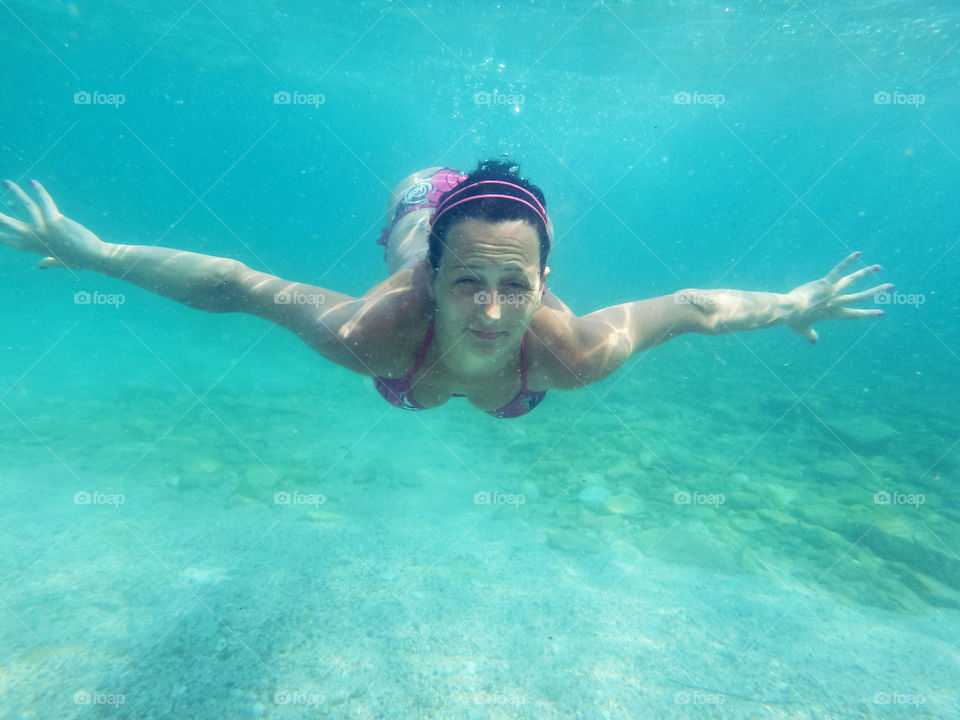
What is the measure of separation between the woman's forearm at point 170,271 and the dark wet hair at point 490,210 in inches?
62.9

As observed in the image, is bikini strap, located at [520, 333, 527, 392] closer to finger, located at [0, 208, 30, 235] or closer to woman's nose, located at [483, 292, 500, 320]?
woman's nose, located at [483, 292, 500, 320]

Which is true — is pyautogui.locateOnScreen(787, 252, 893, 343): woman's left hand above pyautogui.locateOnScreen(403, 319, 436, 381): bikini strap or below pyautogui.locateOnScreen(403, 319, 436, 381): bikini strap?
above

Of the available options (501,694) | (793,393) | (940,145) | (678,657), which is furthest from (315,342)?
(940,145)

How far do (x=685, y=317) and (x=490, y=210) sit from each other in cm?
215

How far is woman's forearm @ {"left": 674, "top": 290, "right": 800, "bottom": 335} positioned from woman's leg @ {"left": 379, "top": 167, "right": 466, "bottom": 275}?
9.14 ft

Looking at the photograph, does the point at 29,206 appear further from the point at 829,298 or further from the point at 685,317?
the point at 829,298

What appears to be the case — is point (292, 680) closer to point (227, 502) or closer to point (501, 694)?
point (501, 694)

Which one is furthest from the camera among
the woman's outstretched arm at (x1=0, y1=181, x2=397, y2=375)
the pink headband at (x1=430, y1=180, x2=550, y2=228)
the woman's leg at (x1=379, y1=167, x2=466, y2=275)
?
the woman's leg at (x1=379, y1=167, x2=466, y2=275)

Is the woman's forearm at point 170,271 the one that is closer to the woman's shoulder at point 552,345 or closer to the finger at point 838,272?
the woman's shoulder at point 552,345

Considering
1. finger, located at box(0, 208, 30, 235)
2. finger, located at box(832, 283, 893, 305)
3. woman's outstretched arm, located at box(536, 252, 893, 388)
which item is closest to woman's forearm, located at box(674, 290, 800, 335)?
woman's outstretched arm, located at box(536, 252, 893, 388)

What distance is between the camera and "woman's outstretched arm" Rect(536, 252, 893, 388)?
156 inches

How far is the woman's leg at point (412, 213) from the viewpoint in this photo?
5.84m

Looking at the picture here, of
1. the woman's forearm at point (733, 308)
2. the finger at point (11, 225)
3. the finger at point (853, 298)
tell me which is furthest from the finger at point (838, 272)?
the finger at point (11, 225)

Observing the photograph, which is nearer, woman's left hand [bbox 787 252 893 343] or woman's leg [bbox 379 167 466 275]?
woman's left hand [bbox 787 252 893 343]
